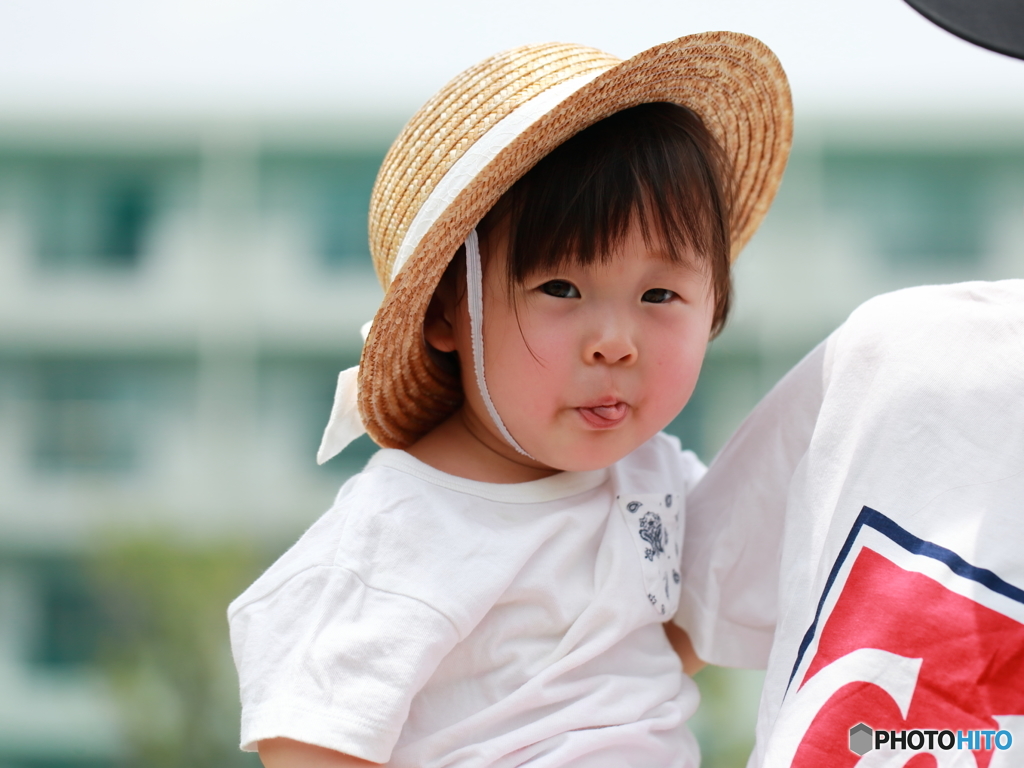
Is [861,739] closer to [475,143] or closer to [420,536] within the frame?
[420,536]

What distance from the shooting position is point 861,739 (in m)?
0.72

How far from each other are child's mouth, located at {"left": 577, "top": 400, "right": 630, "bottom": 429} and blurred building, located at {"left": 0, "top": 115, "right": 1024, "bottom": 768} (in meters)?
11.5

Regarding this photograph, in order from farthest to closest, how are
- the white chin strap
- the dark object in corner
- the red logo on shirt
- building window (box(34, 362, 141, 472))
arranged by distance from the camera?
building window (box(34, 362, 141, 472))
the white chin strap
the red logo on shirt
the dark object in corner

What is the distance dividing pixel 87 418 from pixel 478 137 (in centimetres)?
1305

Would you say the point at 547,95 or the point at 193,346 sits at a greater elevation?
the point at 193,346

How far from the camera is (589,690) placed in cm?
91

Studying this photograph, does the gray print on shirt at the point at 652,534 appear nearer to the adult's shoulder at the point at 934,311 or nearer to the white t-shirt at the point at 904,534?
the white t-shirt at the point at 904,534

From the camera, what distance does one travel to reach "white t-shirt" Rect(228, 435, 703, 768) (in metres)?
0.80

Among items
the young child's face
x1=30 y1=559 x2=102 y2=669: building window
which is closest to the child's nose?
the young child's face

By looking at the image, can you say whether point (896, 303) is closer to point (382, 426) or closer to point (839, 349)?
point (839, 349)

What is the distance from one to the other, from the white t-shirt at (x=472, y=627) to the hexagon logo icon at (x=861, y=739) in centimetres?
23

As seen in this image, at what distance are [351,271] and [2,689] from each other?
6.31 meters

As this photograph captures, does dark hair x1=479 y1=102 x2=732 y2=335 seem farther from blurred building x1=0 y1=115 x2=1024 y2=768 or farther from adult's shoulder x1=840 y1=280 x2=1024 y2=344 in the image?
blurred building x1=0 y1=115 x2=1024 y2=768

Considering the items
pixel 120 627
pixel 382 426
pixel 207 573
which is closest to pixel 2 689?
pixel 120 627
